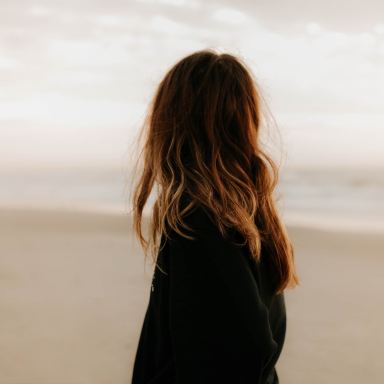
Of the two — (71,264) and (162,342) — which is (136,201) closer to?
(162,342)

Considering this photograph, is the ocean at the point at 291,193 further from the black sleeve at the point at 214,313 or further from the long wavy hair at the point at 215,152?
the black sleeve at the point at 214,313

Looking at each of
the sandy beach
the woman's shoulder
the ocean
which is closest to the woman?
the woman's shoulder

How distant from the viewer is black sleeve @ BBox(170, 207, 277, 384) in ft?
4.47

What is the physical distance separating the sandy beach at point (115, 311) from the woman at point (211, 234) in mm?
2618

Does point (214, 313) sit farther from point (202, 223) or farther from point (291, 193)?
point (291, 193)

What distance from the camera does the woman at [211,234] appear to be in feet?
4.50

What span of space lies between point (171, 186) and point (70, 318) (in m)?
3.84

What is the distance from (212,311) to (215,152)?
40 centimetres

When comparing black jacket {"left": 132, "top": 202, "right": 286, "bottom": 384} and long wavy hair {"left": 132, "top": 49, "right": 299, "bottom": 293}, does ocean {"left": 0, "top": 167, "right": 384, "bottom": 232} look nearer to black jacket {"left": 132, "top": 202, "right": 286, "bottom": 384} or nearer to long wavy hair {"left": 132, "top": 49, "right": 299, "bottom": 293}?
long wavy hair {"left": 132, "top": 49, "right": 299, "bottom": 293}

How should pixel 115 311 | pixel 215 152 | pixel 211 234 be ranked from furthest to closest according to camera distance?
pixel 115 311 → pixel 215 152 → pixel 211 234

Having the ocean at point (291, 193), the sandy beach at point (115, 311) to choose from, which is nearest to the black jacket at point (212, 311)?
the sandy beach at point (115, 311)

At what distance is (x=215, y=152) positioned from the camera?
4.94 feet

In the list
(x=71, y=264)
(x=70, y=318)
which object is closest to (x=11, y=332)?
(x=70, y=318)

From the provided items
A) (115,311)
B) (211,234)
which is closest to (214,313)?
(211,234)
